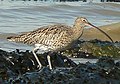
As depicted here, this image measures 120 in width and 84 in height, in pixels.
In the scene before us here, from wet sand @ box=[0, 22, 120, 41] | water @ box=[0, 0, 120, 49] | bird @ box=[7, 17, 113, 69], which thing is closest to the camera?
bird @ box=[7, 17, 113, 69]

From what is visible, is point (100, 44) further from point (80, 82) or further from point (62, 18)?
point (62, 18)

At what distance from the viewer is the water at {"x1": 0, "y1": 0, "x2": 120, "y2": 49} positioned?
1337cm

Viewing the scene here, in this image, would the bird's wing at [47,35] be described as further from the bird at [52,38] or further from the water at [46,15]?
the water at [46,15]

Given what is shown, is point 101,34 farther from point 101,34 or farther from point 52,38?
point 52,38

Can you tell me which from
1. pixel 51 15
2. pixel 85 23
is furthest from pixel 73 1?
pixel 85 23

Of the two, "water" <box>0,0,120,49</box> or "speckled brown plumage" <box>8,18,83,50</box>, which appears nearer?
"speckled brown plumage" <box>8,18,83,50</box>

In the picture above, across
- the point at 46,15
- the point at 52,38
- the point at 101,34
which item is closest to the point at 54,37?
the point at 52,38

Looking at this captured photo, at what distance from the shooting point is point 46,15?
16109mm

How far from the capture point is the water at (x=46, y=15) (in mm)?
13370

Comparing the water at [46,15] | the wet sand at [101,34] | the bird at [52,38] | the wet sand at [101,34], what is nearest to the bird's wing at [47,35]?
the bird at [52,38]

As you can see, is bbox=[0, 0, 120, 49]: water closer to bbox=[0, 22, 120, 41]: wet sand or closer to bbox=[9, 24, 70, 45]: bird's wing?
bbox=[0, 22, 120, 41]: wet sand

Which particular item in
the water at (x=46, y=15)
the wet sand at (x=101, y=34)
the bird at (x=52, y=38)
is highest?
the bird at (x=52, y=38)

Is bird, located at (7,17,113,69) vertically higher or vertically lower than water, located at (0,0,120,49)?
higher

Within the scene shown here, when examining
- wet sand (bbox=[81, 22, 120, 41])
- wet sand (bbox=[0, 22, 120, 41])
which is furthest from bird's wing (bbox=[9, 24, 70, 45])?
wet sand (bbox=[81, 22, 120, 41])
